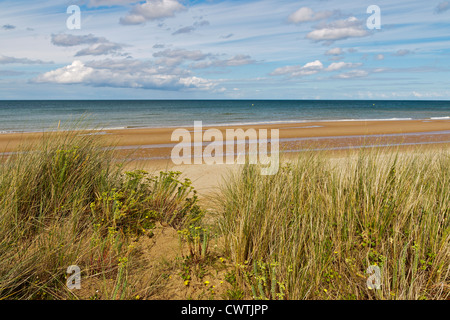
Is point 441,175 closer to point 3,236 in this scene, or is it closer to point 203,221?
point 203,221

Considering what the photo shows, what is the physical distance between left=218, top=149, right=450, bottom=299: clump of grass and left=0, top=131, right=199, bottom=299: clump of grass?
43.5 inches

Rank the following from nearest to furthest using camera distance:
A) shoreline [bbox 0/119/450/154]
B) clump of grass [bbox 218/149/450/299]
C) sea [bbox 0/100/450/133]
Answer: clump of grass [bbox 218/149/450/299], shoreline [bbox 0/119/450/154], sea [bbox 0/100/450/133]

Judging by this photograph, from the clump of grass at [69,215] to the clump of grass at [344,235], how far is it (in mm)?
1106

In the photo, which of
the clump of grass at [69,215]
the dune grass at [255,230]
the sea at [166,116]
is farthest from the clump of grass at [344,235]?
the sea at [166,116]

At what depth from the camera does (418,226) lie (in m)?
3.63

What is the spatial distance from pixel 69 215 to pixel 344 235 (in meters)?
3.22

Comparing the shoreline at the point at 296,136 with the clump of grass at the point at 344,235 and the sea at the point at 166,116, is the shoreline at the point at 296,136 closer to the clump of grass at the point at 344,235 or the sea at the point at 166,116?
the sea at the point at 166,116

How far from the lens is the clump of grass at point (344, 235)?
3.10 m

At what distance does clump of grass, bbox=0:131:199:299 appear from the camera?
3.19 metres

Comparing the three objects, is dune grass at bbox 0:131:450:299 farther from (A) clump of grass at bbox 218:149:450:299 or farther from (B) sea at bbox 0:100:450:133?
(B) sea at bbox 0:100:450:133

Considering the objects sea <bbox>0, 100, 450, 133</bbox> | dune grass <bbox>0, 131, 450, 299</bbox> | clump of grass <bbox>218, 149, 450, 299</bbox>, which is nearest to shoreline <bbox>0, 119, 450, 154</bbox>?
sea <bbox>0, 100, 450, 133</bbox>

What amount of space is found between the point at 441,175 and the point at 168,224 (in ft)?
12.8
